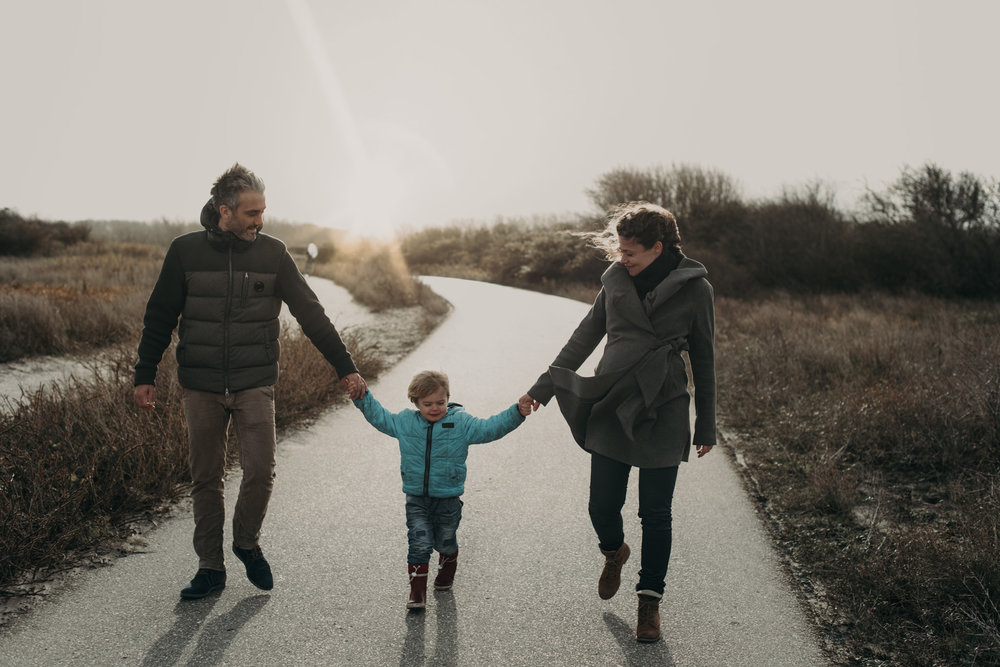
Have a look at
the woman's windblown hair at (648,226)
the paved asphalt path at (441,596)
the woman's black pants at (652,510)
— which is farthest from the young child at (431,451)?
the woman's windblown hair at (648,226)

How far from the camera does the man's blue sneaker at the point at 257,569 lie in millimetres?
3611

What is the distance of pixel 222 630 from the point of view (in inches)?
126

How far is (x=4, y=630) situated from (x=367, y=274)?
23204 mm

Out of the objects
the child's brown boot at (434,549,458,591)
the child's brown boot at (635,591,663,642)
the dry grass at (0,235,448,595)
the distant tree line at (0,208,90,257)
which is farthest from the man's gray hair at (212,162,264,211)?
the distant tree line at (0,208,90,257)

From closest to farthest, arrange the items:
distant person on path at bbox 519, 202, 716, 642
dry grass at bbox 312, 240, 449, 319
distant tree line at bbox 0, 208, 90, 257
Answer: distant person on path at bbox 519, 202, 716, 642 → dry grass at bbox 312, 240, 449, 319 → distant tree line at bbox 0, 208, 90, 257

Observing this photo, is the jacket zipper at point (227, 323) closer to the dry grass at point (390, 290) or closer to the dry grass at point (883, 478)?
the dry grass at point (883, 478)

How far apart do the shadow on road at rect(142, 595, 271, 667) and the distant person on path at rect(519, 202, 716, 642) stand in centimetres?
177

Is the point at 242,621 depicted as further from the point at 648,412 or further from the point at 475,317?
the point at 475,317

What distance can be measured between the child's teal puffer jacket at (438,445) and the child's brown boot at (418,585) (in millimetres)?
345

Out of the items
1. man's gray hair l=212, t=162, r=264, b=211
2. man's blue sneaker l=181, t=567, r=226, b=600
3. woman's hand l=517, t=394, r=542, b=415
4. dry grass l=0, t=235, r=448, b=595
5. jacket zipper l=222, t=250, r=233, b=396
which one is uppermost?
man's gray hair l=212, t=162, r=264, b=211

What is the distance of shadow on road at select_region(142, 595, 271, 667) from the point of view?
297 centimetres

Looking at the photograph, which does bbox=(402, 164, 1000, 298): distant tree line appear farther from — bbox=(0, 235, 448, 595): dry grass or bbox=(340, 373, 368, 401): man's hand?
bbox=(340, 373, 368, 401): man's hand

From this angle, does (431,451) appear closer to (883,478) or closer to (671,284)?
(671,284)

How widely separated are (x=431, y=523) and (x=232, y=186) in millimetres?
1948
